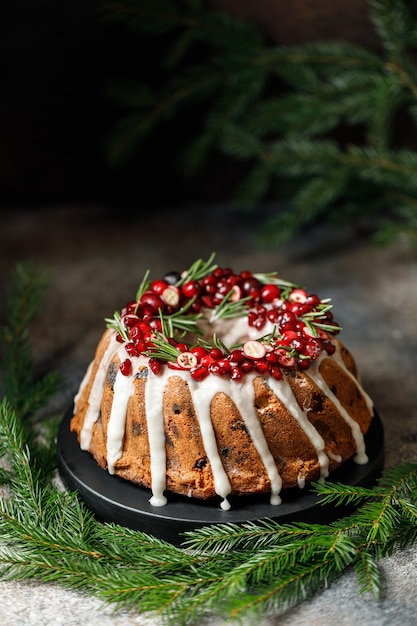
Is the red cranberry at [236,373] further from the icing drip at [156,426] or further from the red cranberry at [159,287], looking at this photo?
the red cranberry at [159,287]

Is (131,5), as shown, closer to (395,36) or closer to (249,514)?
(395,36)

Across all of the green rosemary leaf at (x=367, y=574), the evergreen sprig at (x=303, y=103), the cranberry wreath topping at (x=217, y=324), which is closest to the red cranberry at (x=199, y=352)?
the cranberry wreath topping at (x=217, y=324)

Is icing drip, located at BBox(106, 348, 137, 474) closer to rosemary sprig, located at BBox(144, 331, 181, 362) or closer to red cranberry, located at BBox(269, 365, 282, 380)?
rosemary sprig, located at BBox(144, 331, 181, 362)

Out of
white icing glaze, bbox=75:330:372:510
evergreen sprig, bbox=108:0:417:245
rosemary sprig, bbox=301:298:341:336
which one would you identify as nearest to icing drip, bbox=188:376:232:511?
white icing glaze, bbox=75:330:372:510

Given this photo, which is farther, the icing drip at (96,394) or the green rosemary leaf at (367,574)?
the icing drip at (96,394)

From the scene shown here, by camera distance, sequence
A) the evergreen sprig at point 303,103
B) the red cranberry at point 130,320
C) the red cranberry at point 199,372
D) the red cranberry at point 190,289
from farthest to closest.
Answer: the evergreen sprig at point 303,103, the red cranberry at point 190,289, the red cranberry at point 130,320, the red cranberry at point 199,372

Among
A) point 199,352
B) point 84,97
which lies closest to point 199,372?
point 199,352

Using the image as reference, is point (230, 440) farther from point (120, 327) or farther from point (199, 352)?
point (120, 327)

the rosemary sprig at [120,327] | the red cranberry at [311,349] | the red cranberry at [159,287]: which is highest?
the red cranberry at [311,349]

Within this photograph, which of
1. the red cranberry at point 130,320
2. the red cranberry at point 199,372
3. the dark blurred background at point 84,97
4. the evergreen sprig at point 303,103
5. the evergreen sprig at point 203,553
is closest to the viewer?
the evergreen sprig at point 203,553
